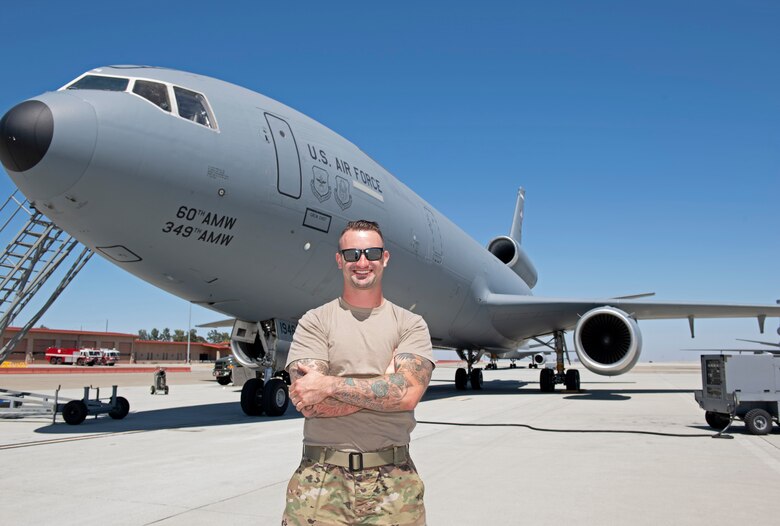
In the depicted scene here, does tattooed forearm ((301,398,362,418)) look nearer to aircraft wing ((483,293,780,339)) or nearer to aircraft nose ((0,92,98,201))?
aircraft nose ((0,92,98,201))

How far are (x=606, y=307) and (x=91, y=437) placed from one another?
12668mm

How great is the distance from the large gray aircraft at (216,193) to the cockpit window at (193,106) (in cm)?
2

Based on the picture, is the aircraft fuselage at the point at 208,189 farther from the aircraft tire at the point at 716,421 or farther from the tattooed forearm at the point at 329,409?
the aircraft tire at the point at 716,421

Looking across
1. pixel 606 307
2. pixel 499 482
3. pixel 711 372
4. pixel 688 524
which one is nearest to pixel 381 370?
pixel 688 524

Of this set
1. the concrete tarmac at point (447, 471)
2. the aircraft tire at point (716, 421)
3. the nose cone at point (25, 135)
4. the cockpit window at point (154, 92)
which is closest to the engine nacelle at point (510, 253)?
the concrete tarmac at point (447, 471)

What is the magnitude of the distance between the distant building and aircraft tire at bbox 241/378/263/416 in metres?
48.0

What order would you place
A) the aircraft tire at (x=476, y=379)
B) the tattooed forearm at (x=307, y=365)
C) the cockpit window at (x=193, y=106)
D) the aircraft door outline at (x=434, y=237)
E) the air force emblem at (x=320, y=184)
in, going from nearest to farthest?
the tattooed forearm at (x=307, y=365)
the cockpit window at (x=193, y=106)
the air force emblem at (x=320, y=184)
the aircraft door outline at (x=434, y=237)
the aircraft tire at (x=476, y=379)

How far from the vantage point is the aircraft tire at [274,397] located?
33.1 feet

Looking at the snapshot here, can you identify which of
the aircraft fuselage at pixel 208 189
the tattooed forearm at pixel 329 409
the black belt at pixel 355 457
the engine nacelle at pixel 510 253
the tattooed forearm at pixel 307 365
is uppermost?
the engine nacelle at pixel 510 253

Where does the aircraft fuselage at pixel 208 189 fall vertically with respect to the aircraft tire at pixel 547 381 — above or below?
above

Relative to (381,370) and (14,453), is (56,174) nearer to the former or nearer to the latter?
(14,453)

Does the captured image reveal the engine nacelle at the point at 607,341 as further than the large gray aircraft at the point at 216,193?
Yes

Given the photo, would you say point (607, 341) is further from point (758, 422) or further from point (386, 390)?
point (386, 390)

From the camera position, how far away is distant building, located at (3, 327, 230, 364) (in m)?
62.6
